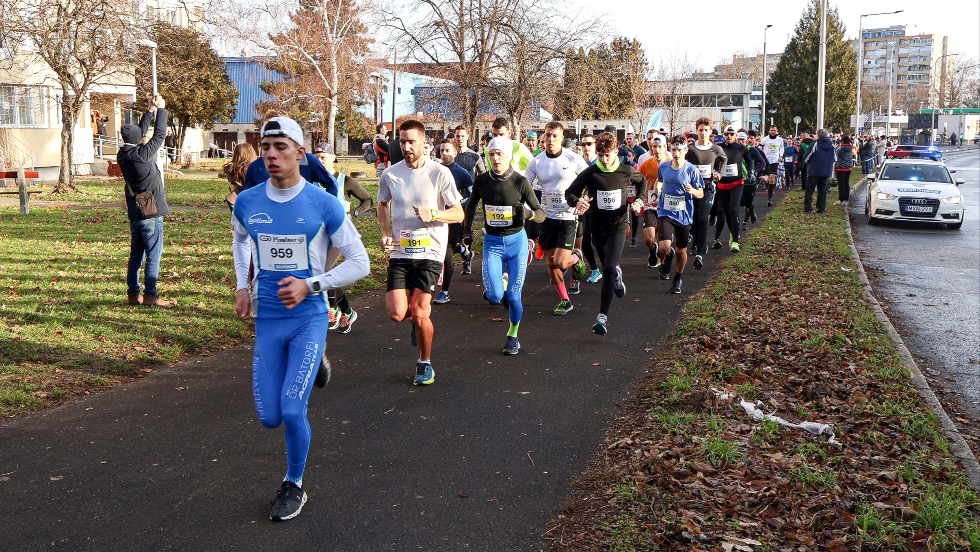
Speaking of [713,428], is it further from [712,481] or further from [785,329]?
[785,329]

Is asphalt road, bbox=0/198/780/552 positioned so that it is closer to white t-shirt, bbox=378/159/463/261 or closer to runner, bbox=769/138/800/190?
white t-shirt, bbox=378/159/463/261

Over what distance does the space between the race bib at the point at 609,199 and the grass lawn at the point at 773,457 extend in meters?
1.48

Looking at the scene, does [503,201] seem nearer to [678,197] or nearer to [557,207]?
[557,207]

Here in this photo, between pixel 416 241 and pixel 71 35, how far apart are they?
2007 cm

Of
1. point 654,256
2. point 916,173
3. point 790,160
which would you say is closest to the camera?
point 654,256

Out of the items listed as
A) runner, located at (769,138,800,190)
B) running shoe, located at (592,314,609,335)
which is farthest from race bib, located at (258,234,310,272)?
runner, located at (769,138,800,190)

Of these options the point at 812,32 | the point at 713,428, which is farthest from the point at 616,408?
the point at 812,32

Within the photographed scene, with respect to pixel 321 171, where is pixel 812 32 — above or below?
above

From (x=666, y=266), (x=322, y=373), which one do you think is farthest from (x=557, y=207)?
(x=322, y=373)

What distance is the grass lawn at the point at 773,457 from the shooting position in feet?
15.0

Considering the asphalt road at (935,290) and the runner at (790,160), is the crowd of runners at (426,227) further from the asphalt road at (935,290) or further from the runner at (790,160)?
the runner at (790,160)

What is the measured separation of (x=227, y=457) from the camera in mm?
5613

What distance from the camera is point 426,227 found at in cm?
736

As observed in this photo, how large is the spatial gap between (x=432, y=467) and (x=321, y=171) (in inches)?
130
